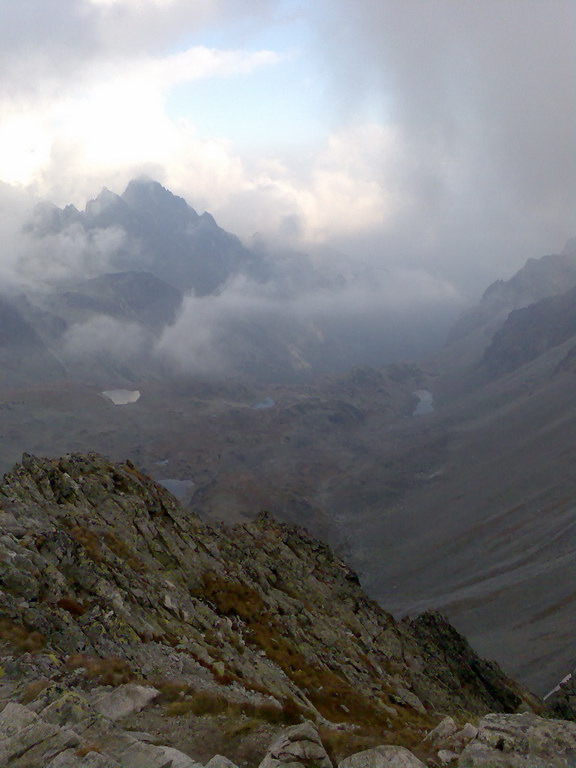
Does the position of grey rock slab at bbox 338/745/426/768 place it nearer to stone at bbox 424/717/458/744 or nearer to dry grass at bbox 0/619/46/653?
stone at bbox 424/717/458/744

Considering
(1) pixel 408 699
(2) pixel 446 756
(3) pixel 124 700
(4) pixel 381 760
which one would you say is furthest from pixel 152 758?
(1) pixel 408 699

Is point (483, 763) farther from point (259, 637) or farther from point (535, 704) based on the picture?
point (535, 704)

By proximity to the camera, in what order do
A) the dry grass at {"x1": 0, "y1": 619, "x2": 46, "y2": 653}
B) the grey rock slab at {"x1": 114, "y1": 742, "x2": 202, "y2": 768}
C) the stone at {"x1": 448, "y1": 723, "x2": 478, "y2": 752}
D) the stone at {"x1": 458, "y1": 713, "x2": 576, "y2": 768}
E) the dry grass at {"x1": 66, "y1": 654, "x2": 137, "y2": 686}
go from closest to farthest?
1. the grey rock slab at {"x1": 114, "y1": 742, "x2": 202, "y2": 768}
2. the stone at {"x1": 458, "y1": 713, "x2": 576, "y2": 768}
3. the stone at {"x1": 448, "y1": 723, "x2": 478, "y2": 752}
4. the dry grass at {"x1": 66, "y1": 654, "x2": 137, "y2": 686}
5. the dry grass at {"x1": 0, "y1": 619, "x2": 46, "y2": 653}

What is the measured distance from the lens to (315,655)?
42719 millimetres

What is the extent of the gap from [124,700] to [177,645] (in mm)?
9235

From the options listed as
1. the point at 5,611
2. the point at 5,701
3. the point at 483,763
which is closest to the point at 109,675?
the point at 5,701

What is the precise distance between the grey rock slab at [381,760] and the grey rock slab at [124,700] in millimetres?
8052

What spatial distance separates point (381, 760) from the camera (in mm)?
16969

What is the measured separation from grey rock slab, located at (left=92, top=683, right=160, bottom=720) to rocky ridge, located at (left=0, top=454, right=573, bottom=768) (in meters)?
0.06

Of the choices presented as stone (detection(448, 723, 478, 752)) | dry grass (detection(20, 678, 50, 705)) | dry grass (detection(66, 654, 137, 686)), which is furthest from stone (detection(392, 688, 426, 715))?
dry grass (detection(20, 678, 50, 705))

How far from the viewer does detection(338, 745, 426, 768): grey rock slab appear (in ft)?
55.4

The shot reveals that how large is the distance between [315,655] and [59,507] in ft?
75.9

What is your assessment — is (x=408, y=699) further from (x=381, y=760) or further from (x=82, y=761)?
(x=82, y=761)

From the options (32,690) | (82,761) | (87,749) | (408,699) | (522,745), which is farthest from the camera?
(408,699)
